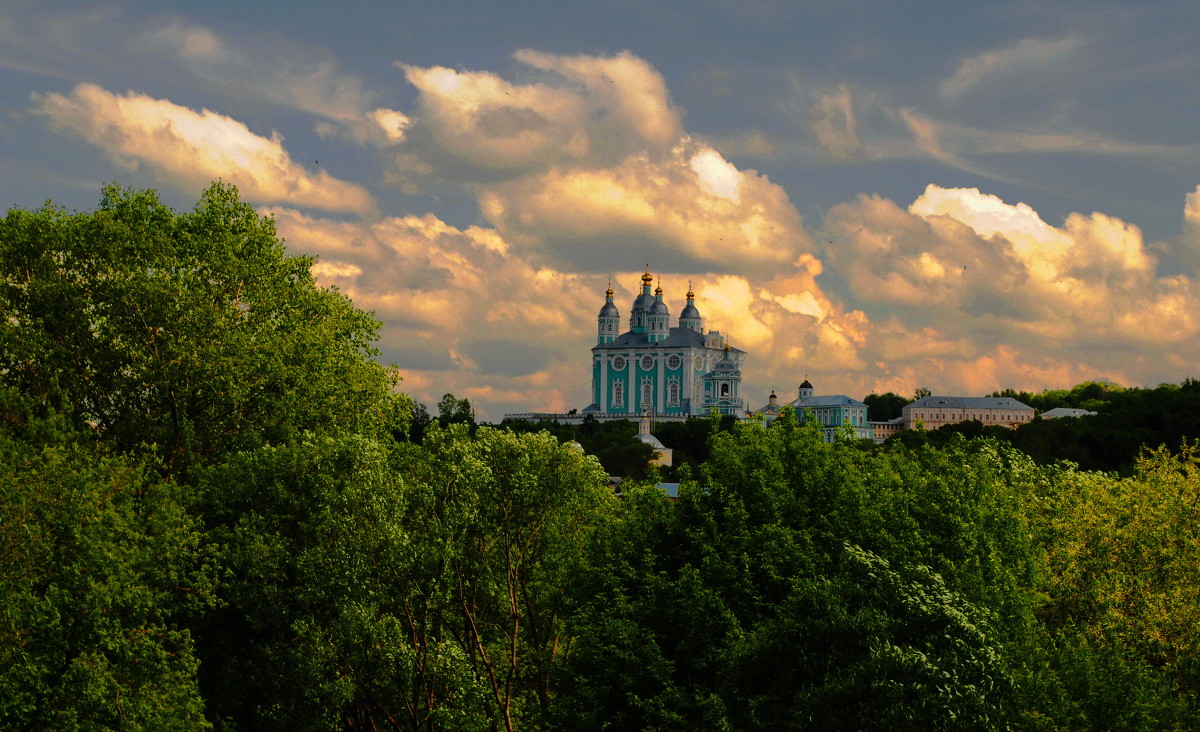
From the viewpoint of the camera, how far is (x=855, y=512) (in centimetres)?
2722

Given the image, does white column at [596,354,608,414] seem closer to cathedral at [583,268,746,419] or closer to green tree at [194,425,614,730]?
cathedral at [583,268,746,419]

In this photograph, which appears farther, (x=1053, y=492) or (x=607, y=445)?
(x=607, y=445)

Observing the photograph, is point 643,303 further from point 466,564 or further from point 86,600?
point 86,600

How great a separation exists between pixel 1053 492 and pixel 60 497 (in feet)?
84.3

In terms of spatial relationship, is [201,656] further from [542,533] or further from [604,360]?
[604,360]

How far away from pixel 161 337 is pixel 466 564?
11.0 m

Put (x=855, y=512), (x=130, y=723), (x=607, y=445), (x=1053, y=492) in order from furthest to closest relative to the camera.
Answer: (x=607, y=445) → (x=1053, y=492) → (x=855, y=512) → (x=130, y=723)

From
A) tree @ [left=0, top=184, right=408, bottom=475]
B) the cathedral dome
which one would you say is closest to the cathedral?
the cathedral dome

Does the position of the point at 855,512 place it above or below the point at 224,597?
above

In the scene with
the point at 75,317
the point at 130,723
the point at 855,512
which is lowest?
the point at 130,723

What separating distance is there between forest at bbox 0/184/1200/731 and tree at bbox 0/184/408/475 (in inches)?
3.8

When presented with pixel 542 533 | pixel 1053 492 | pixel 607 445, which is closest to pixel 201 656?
pixel 542 533

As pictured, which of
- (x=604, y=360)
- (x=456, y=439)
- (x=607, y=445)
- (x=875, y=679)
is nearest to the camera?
(x=875, y=679)

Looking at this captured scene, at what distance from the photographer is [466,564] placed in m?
28.9
